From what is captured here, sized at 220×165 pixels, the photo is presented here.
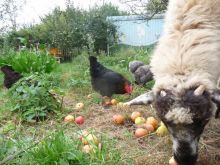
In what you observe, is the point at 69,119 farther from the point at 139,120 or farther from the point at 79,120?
the point at 139,120

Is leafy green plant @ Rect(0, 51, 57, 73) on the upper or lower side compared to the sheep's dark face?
lower

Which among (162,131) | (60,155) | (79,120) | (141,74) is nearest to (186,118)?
(60,155)

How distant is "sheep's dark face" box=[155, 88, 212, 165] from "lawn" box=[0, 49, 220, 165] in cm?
54

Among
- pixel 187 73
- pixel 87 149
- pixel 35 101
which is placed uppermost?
pixel 187 73

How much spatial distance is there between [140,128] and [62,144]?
1.66 metres

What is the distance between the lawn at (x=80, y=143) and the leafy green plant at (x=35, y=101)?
0.11 metres

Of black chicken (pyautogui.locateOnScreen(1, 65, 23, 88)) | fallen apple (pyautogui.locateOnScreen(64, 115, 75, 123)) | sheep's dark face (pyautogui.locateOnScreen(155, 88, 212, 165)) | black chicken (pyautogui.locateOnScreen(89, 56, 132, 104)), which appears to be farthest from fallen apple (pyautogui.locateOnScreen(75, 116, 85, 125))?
black chicken (pyautogui.locateOnScreen(1, 65, 23, 88))

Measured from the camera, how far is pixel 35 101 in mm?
6215

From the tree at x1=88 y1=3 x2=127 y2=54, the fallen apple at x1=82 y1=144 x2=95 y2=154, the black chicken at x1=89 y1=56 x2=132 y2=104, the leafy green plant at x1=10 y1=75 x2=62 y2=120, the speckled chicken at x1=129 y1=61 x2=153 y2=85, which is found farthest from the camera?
the tree at x1=88 y1=3 x2=127 y2=54

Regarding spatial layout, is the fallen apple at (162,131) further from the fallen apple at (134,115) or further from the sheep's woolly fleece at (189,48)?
the sheep's woolly fleece at (189,48)

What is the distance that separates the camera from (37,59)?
32.8 ft

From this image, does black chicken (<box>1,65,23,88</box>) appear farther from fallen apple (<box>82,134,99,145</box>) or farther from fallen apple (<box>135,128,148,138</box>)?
fallen apple (<box>82,134,99,145</box>)

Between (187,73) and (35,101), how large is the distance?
9.36 feet

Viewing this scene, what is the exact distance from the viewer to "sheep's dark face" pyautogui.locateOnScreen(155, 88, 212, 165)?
371 centimetres
